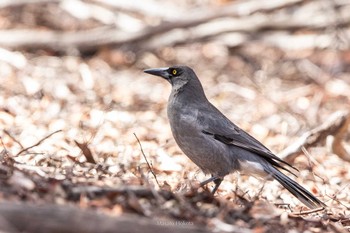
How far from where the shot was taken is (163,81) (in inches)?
419

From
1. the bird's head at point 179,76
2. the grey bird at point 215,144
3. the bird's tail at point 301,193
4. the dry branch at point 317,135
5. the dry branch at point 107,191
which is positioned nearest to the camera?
the dry branch at point 107,191

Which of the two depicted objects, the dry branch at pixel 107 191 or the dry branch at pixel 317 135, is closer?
the dry branch at pixel 107 191

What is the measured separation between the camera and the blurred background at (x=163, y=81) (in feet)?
23.8

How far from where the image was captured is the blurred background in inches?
286

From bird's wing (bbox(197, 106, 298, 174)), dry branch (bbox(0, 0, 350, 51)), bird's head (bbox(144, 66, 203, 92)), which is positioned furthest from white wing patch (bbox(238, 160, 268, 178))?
dry branch (bbox(0, 0, 350, 51))

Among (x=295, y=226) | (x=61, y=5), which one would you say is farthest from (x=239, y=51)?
(x=295, y=226)

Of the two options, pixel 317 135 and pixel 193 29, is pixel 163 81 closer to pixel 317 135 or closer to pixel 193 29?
pixel 193 29

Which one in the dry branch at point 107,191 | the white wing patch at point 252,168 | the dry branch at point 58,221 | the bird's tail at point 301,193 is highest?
the white wing patch at point 252,168

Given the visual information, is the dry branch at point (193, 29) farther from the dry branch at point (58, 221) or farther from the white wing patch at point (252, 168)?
the dry branch at point (58, 221)

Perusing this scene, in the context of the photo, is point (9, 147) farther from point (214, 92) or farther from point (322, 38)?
point (322, 38)

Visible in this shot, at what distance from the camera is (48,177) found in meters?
4.78

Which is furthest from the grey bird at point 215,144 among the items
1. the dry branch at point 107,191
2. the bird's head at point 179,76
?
the dry branch at point 107,191

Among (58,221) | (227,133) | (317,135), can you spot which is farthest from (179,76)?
(58,221)

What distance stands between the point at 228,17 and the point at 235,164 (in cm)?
504
